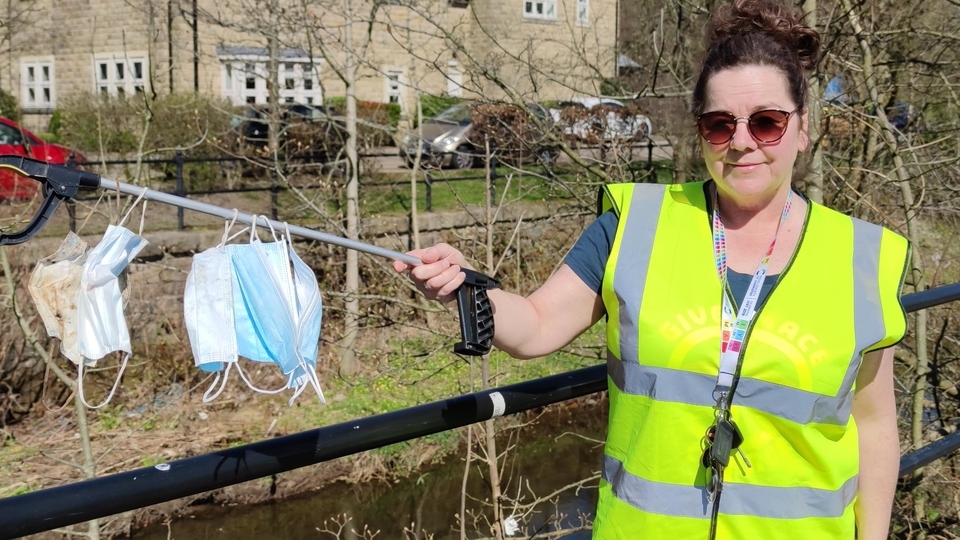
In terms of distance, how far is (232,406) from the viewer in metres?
9.18

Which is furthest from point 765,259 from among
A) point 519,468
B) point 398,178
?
point 398,178

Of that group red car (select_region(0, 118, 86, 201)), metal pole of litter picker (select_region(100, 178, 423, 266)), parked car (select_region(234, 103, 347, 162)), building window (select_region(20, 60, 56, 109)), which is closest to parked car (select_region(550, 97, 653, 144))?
parked car (select_region(234, 103, 347, 162))

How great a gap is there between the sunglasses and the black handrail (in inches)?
27.2

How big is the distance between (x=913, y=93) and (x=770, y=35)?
583cm

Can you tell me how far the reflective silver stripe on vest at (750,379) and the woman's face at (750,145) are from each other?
185 mm

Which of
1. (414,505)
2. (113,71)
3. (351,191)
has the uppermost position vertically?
(113,71)

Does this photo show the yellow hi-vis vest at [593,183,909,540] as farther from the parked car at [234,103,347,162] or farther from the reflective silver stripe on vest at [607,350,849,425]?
the parked car at [234,103,347,162]

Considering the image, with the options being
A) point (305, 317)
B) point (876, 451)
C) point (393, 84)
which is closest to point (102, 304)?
point (305, 317)

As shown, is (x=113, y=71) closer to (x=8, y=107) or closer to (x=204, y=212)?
(x=8, y=107)

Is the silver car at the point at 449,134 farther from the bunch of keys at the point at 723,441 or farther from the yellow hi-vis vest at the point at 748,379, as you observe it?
the bunch of keys at the point at 723,441

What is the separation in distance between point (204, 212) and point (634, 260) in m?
0.84

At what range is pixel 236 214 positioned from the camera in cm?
146

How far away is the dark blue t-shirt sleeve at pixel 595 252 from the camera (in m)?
1.85

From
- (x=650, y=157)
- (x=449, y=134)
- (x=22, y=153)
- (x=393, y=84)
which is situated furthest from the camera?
(x=393, y=84)
